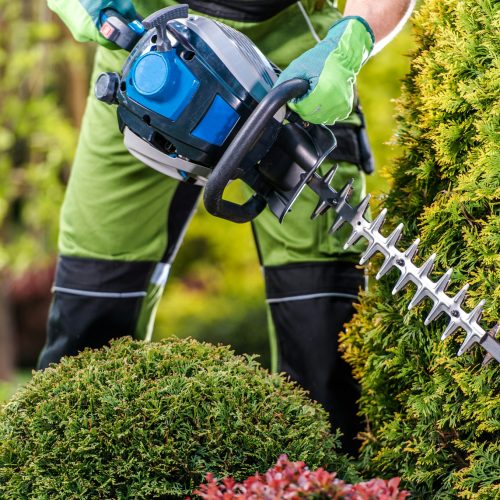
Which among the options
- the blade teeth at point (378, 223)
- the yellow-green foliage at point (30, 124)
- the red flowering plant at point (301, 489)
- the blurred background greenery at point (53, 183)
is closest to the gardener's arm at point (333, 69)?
the blade teeth at point (378, 223)

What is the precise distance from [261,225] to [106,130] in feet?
1.86

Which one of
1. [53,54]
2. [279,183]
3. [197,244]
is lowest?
[197,244]

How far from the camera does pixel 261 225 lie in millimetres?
2779

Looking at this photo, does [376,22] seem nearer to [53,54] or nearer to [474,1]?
[474,1]

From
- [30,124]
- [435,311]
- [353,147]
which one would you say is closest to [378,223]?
[435,311]

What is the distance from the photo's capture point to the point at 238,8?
103 inches

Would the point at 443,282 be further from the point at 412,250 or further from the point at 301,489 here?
the point at 301,489

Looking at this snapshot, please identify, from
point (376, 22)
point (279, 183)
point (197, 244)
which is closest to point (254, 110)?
point (279, 183)

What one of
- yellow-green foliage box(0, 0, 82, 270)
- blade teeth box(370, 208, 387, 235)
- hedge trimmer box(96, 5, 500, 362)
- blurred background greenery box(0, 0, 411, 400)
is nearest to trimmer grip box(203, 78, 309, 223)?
hedge trimmer box(96, 5, 500, 362)

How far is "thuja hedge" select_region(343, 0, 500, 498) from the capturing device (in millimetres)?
2072

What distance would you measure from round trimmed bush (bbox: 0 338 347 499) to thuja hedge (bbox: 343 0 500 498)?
0.25 metres

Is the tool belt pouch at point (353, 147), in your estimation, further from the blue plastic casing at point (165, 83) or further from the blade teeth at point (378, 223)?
the blue plastic casing at point (165, 83)

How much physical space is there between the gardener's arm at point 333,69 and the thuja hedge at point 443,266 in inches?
8.1

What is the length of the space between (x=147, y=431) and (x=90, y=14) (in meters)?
1.20
